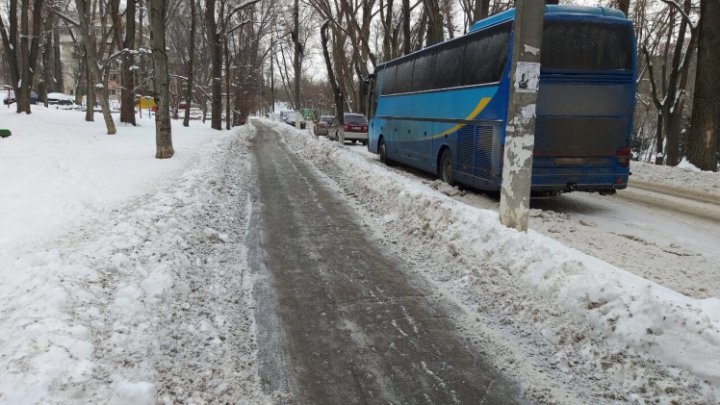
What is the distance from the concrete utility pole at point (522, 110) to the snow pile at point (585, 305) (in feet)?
1.23

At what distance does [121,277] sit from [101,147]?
12925 millimetres

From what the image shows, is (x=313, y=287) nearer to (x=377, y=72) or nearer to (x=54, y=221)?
(x=54, y=221)

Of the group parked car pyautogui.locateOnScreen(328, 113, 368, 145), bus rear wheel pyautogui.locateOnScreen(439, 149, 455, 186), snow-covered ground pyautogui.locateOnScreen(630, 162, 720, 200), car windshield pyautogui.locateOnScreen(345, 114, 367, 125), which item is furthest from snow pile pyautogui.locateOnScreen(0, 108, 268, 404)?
car windshield pyautogui.locateOnScreen(345, 114, 367, 125)

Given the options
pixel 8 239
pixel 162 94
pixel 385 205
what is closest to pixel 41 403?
pixel 8 239

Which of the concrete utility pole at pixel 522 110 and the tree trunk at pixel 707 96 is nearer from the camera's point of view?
the concrete utility pole at pixel 522 110

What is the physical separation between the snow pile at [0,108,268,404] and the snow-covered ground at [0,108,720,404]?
14 millimetres

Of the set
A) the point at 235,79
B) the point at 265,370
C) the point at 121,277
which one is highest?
the point at 235,79

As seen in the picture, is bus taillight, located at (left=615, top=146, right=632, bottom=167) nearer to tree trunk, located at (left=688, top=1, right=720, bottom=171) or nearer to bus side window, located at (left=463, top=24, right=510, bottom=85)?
bus side window, located at (left=463, top=24, right=510, bottom=85)

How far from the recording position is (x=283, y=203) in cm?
991

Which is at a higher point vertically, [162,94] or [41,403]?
[162,94]

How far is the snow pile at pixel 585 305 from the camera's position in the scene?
11.0ft

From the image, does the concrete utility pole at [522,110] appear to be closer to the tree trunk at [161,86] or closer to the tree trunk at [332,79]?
the tree trunk at [161,86]

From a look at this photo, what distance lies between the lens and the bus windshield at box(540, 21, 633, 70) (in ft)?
28.4

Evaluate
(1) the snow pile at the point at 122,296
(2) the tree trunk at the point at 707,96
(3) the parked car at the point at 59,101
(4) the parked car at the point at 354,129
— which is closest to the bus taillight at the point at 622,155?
(1) the snow pile at the point at 122,296
